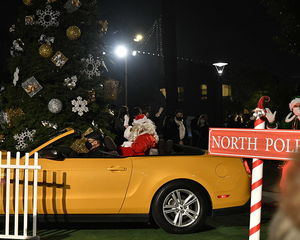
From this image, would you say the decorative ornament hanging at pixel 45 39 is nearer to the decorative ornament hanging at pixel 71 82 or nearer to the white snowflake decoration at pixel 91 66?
the white snowflake decoration at pixel 91 66

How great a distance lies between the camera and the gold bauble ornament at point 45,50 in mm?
13414

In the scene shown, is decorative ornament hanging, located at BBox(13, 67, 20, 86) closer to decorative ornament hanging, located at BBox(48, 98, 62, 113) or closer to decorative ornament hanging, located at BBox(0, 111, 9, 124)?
decorative ornament hanging, located at BBox(0, 111, 9, 124)

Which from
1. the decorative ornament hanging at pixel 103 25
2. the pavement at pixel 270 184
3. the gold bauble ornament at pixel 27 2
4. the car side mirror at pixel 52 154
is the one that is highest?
the gold bauble ornament at pixel 27 2

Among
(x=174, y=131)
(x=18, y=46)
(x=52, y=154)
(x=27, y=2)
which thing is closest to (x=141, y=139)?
(x=52, y=154)

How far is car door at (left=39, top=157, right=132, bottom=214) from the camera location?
7805 millimetres

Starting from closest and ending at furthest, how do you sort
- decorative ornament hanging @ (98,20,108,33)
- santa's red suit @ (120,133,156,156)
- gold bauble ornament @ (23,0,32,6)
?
santa's red suit @ (120,133,156,156), gold bauble ornament @ (23,0,32,6), decorative ornament hanging @ (98,20,108,33)

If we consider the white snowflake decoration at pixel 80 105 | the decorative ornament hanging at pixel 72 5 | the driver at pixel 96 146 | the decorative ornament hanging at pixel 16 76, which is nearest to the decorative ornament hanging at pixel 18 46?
the decorative ornament hanging at pixel 16 76

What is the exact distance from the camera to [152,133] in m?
9.10

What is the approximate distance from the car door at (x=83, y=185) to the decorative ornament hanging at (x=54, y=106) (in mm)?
5513

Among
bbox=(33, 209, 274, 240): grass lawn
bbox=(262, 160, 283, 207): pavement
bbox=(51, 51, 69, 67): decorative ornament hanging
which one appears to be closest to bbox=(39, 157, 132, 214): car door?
bbox=(33, 209, 274, 240): grass lawn

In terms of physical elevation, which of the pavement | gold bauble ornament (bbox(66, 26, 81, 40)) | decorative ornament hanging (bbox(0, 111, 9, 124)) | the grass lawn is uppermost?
gold bauble ornament (bbox(66, 26, 81, 40))

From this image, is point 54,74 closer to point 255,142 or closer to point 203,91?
point 255,142

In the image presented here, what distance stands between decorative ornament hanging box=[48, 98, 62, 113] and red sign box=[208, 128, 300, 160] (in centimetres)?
744

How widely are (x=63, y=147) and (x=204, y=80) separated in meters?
71.4
